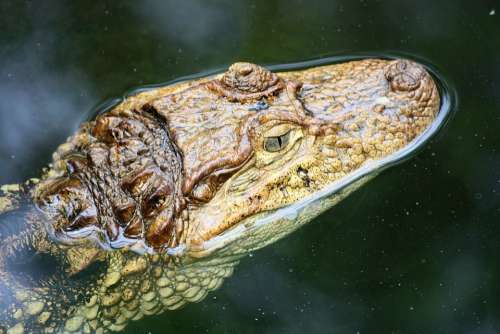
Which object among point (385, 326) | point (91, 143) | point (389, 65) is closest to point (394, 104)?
point (389, 65)

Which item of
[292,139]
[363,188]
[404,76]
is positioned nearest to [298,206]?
[292,139]

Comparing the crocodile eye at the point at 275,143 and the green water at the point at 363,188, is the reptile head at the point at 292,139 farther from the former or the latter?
the green water at the point at 363,188

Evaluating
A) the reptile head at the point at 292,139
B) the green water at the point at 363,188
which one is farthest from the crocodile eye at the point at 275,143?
the green water at the point at 363,188

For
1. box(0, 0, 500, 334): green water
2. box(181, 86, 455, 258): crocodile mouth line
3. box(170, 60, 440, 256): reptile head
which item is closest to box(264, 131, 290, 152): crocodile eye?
box(170, 60, 440, 256): reptile head

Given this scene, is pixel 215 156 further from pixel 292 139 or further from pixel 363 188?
pixel 363 188

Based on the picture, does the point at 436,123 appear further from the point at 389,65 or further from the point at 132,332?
the point at 132,332

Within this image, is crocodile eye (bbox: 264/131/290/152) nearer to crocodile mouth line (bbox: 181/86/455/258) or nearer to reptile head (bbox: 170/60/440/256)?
reptile head (bbox: 170/60/440/256)

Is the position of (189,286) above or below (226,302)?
above
